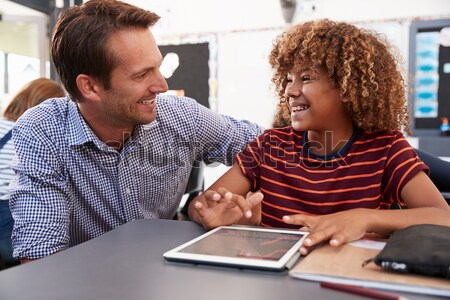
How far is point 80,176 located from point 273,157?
0.52 metres

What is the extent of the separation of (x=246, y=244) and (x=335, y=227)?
146mm

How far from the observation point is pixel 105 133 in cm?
133

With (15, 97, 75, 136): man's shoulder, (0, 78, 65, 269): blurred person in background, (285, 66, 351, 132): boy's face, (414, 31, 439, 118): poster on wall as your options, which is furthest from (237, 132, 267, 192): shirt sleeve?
(414, 31, 439, 118): poster on wall

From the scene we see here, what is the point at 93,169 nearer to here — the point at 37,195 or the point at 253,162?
the point at 37,195

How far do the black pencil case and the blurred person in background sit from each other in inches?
46.4

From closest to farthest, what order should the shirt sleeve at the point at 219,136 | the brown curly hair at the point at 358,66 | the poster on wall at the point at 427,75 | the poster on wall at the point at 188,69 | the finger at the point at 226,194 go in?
the finger at the point at 226,194, the brown curly hair at the point at 358,66, the shirt sleeve at the point at 219,136, the poster on wall at the point at 427,75, the poster on wall at the point at 188,69

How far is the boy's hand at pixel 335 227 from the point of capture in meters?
0.68

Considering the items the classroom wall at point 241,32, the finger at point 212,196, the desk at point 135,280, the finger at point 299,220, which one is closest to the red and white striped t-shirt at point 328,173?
the finger at point 212,196

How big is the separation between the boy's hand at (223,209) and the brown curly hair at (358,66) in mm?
418

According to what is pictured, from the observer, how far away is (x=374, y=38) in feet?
4.05

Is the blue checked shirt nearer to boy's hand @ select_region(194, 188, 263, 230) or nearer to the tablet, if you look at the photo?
boy's hand @ select_region(194, 188, 263, 230)

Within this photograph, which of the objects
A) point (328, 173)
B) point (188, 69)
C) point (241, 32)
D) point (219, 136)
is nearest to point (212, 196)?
point (328, 173)

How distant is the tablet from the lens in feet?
1.96

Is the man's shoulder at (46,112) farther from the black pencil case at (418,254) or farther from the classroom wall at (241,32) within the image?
the classroom wall at (241,32)
